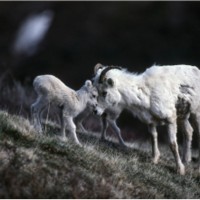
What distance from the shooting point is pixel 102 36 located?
53.0 m

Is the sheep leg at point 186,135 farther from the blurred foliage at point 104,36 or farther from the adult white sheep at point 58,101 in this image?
the blurred foliage at point 104,36

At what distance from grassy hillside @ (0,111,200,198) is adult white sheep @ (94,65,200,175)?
→ 0.77 meters

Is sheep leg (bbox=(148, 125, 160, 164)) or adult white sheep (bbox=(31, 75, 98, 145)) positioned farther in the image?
sheep leg (bbox=(148, 125, 160, 164))

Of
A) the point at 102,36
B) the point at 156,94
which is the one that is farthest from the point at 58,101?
the point at 102,36

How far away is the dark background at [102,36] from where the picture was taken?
46812 millimetres

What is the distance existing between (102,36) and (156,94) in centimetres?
3940

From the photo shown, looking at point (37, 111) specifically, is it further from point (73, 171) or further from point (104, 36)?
point (104, 36)

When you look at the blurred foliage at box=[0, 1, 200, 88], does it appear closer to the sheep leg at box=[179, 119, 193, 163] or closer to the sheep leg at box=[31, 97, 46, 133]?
the sheep leg at box=[179, 119, 193, 163]

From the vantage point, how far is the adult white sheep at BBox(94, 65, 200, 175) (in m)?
13.8

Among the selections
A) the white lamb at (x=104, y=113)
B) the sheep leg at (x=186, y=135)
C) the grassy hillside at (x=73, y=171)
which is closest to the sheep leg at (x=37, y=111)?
the grassy hillside at (x=73, y=171)

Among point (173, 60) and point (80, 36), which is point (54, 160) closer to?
point (173, 60)

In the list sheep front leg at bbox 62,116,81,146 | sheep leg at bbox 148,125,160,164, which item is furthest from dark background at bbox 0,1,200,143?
sheep front leg at bbox 62,116,81,146

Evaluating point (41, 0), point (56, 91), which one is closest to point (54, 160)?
point (56, 91)

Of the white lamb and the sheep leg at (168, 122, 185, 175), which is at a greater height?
the white lamb
